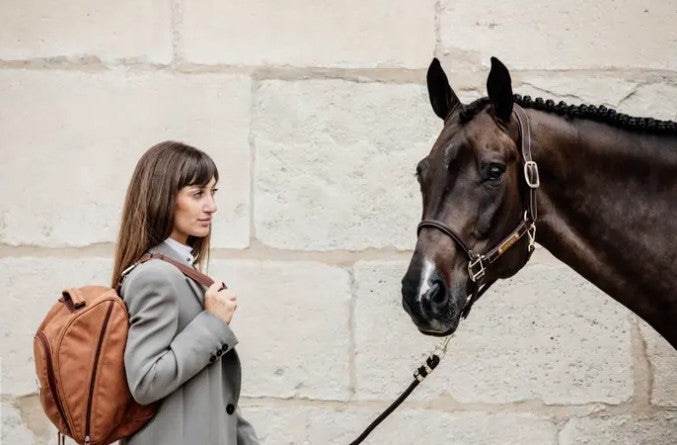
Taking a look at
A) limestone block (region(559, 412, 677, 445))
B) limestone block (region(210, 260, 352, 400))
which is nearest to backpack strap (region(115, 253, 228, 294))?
limestone block (region(210, 260, 352, 400))

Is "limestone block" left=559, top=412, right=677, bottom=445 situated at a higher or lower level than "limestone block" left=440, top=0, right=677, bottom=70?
lower

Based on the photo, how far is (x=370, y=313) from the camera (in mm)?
2691

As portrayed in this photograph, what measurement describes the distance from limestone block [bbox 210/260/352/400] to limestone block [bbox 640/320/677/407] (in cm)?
99

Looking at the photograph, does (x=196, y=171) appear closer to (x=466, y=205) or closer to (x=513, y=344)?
(x=466, y=205)

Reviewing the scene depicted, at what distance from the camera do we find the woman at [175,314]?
1.62 m

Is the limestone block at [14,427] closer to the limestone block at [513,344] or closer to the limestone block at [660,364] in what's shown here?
the limestone block at [513,344]

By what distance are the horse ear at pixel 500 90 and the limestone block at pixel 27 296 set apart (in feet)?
4.92

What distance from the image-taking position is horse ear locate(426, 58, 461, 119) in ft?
6.35

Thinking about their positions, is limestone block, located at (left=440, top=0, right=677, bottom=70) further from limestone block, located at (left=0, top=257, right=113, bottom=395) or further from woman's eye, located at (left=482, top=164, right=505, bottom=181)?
limestone block, located at (left=0, top=257, right=113, bottom=395)

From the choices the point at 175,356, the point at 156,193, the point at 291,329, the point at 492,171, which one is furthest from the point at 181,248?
the point at 291,329

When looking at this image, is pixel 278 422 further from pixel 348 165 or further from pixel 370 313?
pixel 348 165

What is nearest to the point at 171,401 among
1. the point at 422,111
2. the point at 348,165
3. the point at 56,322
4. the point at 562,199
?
the point at 56,322

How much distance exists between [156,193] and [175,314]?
0.87 ft

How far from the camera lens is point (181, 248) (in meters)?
1.79
